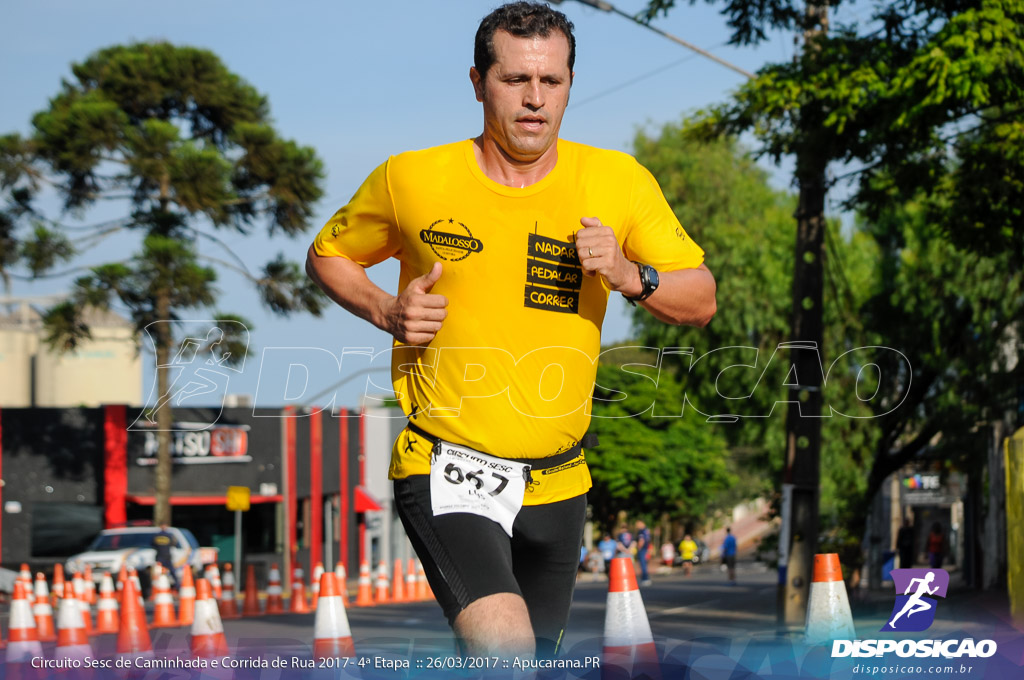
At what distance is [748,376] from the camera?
25.4 meters

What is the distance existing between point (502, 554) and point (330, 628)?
2723 millimetres

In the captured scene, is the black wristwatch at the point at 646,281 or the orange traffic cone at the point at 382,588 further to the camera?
the orange traffic cone at the point at 382,588

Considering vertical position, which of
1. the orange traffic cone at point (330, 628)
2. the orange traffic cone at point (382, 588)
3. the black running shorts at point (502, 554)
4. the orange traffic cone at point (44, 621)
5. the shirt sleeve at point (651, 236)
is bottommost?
the orange traffic cone at point (382, 588)

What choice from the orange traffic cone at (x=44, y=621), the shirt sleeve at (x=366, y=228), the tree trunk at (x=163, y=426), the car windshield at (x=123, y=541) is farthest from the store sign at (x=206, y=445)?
the shirt sleeve at (x=366, y=228)

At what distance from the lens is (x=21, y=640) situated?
1073 centimetres

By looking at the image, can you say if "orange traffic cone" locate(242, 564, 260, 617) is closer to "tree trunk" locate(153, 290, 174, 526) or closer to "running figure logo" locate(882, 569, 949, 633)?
"tree trunk" locate(153, 290, 174, 526)

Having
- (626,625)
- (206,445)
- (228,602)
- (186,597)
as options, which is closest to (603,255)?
(626,625)

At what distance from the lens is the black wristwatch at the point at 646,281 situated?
12.1ft

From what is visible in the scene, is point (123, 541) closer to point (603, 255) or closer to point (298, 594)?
point (298, 594)

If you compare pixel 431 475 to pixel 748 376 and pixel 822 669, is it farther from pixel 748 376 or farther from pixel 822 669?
pixel 748 376

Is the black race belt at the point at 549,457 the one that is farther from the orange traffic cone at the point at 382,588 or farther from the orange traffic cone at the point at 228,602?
the orange traffic cone at the point at 382,588

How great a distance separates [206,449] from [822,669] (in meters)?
37.1

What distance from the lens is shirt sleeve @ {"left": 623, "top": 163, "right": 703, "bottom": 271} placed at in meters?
3.90

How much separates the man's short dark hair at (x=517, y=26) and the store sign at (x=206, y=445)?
119 ft
